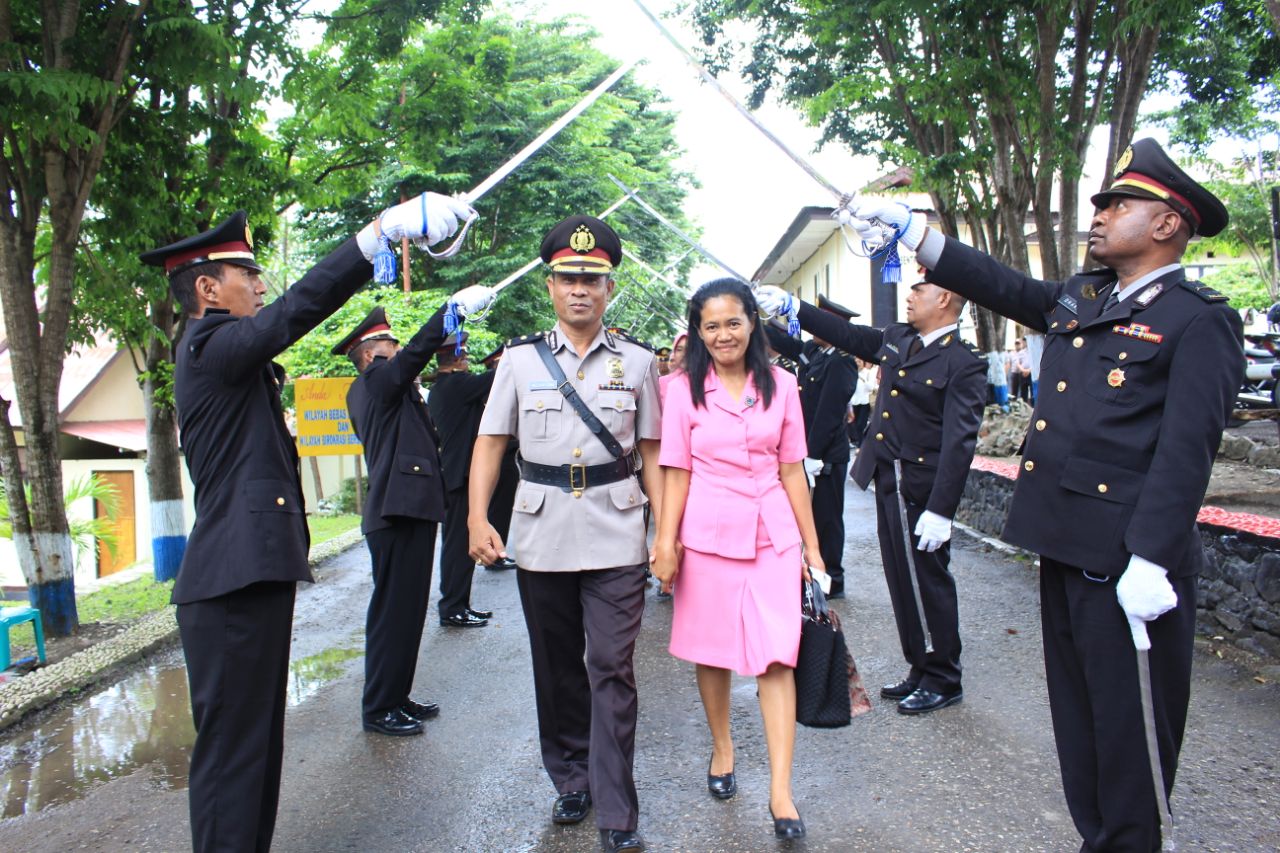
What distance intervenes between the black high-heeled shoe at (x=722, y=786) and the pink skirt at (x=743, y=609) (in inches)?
18.6

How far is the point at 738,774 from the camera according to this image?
163 inches

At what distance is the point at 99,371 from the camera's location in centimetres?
2095

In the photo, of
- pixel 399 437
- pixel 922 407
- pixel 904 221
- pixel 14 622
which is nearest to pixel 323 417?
pixel 14 622

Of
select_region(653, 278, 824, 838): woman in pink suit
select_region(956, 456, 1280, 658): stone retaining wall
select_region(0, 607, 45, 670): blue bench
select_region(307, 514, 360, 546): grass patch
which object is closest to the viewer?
select_region(653, 278, 824, 838): woman in pink suit

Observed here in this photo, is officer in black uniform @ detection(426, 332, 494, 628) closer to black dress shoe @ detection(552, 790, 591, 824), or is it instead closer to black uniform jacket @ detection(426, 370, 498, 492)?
black uniform jacket @ detection(426, 370, 498, 492)

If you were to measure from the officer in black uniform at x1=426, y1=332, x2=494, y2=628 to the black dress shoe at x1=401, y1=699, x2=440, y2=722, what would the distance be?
1.96 metres

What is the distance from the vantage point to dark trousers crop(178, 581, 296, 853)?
9.92 feet

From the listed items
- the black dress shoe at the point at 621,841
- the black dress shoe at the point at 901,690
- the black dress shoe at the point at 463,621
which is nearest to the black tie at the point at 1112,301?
the black dress shoe at the point at 621,841

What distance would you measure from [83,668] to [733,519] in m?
4.47

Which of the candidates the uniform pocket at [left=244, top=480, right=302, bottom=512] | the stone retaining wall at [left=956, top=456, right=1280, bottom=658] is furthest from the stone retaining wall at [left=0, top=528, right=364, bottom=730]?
the stone retaining wall at [left=956, top=456, right=1280, bottom=658]

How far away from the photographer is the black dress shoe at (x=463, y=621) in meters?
7.14

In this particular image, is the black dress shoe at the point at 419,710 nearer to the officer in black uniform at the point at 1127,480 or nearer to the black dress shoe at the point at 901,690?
the black dress shoe at the point at 901,690

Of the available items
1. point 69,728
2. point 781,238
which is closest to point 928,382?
point 69,728

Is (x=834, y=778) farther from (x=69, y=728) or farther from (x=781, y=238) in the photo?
(x=781, y=238)
